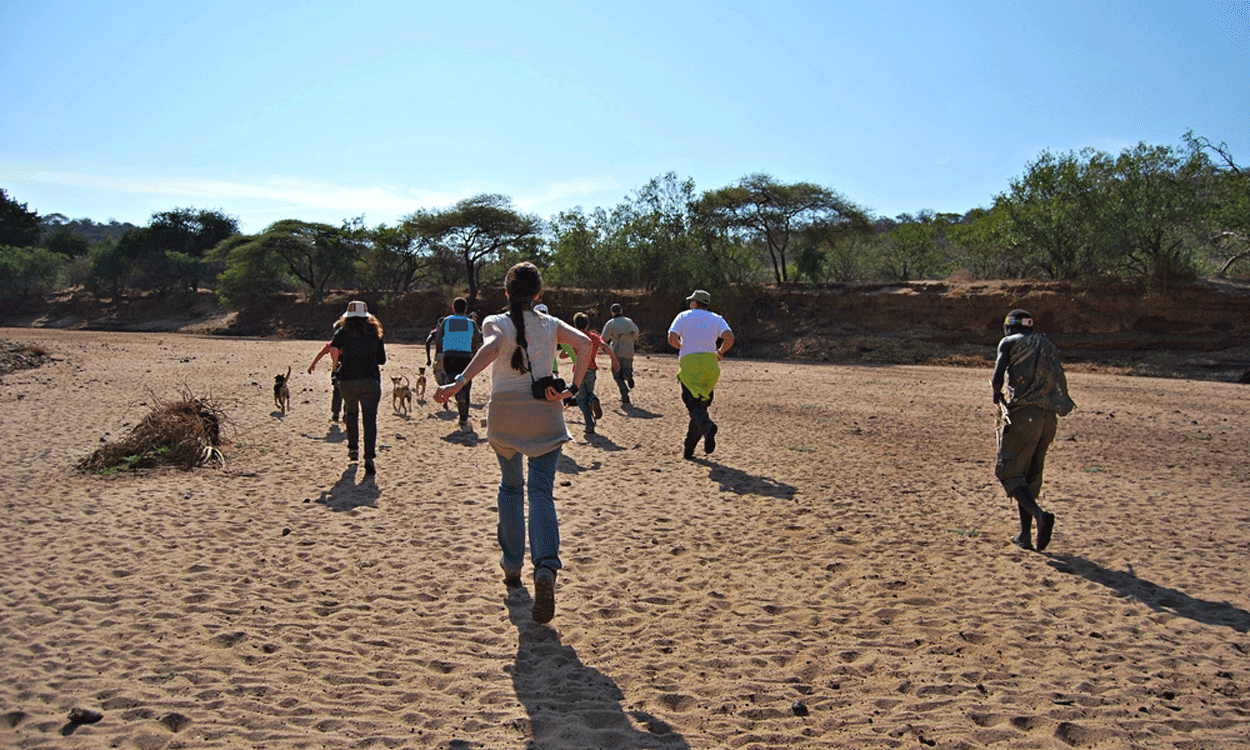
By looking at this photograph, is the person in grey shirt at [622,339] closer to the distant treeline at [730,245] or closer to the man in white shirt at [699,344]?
the man in white shirt at [699,344]

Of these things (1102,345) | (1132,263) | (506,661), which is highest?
(1132,263)

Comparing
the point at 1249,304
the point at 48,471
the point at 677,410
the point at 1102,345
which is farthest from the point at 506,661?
the point at 1249,304

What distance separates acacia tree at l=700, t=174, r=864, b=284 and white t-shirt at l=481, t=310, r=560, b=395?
3108 cm

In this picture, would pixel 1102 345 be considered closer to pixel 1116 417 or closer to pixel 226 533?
pixel 1116 417

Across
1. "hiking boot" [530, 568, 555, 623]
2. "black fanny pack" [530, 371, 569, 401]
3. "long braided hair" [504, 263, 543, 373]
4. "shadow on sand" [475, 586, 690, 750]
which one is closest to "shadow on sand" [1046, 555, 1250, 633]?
"shadow on sand" [475, 586, 690, 750]

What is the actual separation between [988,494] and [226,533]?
22.9 ft

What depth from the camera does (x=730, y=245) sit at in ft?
117

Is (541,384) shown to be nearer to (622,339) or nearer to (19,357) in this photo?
(622,339)

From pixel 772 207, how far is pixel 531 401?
32.7 m

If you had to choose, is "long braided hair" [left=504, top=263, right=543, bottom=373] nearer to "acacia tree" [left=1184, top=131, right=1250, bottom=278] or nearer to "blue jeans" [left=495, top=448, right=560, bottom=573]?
"blue jeans" [left=495, top=448, right=560, bottom=573]

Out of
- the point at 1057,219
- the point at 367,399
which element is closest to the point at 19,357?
the point at 367,399

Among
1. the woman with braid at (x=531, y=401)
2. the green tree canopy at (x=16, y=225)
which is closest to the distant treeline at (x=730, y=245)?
the green tree canopy at (x=16, y=225)

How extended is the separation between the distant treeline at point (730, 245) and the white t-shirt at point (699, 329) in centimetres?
2393

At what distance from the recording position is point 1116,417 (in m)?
13.8
